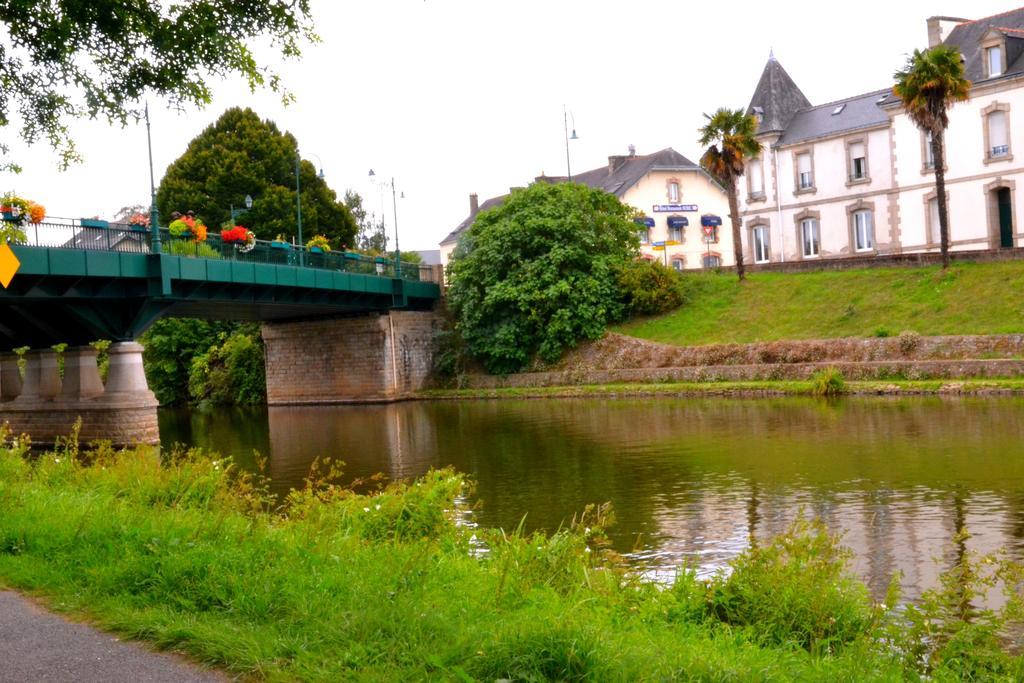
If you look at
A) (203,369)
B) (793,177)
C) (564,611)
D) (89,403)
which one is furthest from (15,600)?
(203,369)

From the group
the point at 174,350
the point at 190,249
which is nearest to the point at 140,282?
the point at 190,249

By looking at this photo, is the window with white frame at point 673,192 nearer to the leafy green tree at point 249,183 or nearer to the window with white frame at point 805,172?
the window with white frame at point 805,172

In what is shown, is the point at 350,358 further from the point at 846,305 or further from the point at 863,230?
the point at 863,230

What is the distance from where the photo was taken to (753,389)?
36000mm

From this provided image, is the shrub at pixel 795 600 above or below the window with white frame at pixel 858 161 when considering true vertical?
below

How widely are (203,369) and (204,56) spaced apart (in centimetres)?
5296

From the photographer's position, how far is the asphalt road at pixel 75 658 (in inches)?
216

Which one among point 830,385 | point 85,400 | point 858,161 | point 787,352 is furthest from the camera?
point 858,161

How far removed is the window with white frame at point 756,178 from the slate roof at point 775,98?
1.87 m

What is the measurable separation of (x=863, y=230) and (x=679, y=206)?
23.3 meters

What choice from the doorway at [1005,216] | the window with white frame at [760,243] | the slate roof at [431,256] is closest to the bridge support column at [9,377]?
the window with white frame at [760,243]

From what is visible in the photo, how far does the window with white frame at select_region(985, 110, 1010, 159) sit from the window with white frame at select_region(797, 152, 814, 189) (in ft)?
33.6

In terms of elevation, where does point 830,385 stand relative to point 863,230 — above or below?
below

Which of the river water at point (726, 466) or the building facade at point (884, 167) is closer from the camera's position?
the river water at point (726, 466)
